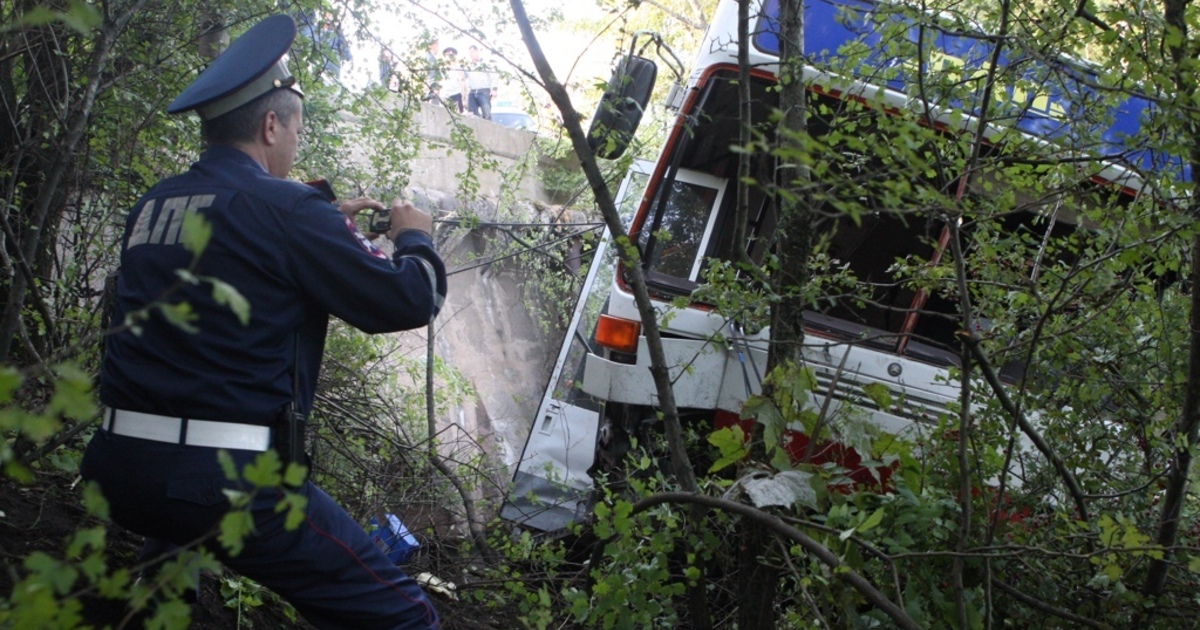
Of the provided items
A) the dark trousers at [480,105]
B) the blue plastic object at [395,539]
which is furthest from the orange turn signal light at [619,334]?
the dark trousers at [480,105]

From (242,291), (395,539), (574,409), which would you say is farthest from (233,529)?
(574,409)

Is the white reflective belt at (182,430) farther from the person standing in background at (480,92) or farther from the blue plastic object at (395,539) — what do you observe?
the person standing in background at (480,92)

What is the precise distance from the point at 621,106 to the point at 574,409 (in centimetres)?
307

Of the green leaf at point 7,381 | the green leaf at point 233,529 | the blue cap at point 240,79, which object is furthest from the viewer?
the blue cap at point 240,79

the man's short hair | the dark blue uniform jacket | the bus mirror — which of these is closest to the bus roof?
the bus mirror

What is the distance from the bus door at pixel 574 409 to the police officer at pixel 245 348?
362cm

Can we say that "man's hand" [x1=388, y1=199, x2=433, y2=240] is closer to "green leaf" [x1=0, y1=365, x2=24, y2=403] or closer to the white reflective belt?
the white reflective belt

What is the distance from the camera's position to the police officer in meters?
2.40

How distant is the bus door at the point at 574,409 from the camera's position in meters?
6.40

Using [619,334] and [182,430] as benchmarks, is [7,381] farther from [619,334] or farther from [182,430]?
[619,334]

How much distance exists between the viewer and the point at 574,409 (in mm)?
7320

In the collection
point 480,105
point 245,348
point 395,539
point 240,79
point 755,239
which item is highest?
point 480,105

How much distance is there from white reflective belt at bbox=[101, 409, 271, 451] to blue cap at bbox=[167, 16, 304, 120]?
795mm

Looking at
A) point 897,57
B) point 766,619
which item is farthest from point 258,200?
point 897,57
